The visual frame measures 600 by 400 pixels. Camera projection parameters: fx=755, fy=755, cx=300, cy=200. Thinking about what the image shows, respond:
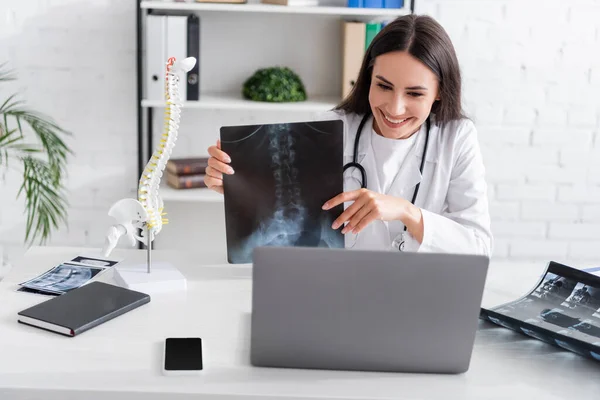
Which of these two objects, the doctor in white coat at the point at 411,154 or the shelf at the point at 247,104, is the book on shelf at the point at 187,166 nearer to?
the shelf at the point at 247,104

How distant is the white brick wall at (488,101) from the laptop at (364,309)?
196 cm

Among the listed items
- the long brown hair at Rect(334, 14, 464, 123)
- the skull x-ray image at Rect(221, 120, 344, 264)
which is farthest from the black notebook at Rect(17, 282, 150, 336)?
the long brown hair at Rect(334, 14, 464, 123)

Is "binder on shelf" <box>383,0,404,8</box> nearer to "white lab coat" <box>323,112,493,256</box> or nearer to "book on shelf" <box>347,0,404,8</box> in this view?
"book on shelf" <box>347,0,404,8</box>

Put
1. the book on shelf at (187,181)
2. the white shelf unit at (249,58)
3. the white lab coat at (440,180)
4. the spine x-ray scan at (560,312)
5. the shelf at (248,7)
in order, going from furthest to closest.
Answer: the white shelf unit at (249,58), the book on shelf at (187,181), the shelf at (248,7), the white lab coat at (440,180), the spine x-ray scan at (560,312)

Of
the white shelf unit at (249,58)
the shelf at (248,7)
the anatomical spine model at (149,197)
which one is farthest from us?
the white shelf unit at (249,58)

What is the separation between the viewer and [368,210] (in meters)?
1.56

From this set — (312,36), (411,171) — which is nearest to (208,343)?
(411,171)

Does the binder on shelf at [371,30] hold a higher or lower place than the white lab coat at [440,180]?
higher

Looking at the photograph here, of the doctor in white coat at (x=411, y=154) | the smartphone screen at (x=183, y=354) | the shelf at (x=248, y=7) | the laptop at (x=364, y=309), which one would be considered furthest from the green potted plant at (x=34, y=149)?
the laptop at (x=364, y=309)

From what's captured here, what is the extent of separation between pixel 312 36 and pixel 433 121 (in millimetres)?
1179

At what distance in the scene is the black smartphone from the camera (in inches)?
45.7

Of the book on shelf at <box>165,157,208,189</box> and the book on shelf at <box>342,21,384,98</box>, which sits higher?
the book on shelf at <box>342,21,384,98</box>

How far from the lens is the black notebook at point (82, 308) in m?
1.29

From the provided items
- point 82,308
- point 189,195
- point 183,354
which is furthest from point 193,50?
point 183,354
